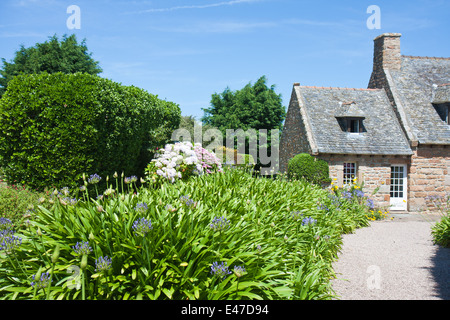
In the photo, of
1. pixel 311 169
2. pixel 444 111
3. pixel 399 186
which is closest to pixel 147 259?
pixel 311 169

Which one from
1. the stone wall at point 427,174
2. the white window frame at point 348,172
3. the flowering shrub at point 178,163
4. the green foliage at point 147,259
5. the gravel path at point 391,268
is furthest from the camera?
the stone wall at point 427,174

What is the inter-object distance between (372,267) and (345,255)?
32.7 inches

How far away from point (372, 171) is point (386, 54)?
6.98 metres

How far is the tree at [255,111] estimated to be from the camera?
29.9 meters

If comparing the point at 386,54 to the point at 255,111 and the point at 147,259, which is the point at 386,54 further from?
the point at 147,259

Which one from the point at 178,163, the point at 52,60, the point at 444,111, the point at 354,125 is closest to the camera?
the point at 178,163

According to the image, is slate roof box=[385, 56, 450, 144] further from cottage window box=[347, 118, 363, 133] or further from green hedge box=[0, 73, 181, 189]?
green hedge box=[0, 73, 181, 189]

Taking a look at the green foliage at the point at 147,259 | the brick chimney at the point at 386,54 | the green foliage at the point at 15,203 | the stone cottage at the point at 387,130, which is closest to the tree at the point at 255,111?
the stone cottage at the point at 387,130

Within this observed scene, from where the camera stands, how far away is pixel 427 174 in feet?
59.2

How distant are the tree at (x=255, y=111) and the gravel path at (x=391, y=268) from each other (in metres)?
19.7

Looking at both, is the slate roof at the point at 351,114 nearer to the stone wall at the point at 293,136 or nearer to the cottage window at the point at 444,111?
the stone wall at the point at 293,136

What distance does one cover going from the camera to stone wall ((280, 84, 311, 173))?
61.1ft

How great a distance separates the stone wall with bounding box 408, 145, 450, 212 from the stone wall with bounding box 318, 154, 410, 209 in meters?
0.65

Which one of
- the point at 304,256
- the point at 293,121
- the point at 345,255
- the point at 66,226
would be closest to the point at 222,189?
the point at 304,256
